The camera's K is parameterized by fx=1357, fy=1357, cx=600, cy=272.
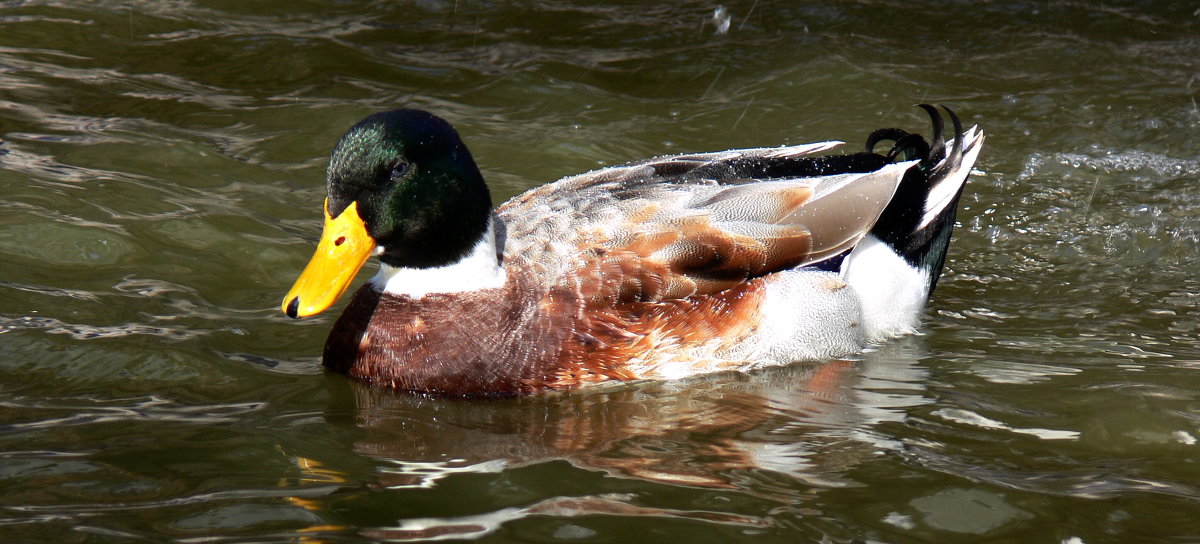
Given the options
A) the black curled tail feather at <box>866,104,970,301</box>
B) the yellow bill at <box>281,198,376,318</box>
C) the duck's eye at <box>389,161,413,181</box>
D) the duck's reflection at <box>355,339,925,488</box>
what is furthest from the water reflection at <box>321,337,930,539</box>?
the duck's eye at <box>389,161,413,181</box>

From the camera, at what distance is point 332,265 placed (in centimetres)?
459

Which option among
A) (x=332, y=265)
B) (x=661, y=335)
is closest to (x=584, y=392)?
(x=661, y=335)

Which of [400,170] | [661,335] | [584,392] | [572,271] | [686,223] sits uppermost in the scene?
[400,170]

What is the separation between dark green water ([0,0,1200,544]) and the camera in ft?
12.2

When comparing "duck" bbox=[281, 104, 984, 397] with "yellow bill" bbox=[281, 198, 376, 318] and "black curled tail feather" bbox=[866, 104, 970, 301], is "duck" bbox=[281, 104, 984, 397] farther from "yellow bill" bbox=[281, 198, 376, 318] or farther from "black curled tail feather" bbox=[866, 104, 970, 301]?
"black curled tail feather" bbox=[866, 104, 970, 301]

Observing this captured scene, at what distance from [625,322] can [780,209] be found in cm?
80

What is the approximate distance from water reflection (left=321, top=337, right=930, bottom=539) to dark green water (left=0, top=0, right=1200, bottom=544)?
0.02 metres

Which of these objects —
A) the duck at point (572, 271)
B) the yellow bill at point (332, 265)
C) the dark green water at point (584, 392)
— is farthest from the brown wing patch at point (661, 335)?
the yellow bill at point (332, 265)

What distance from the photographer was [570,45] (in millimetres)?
9305

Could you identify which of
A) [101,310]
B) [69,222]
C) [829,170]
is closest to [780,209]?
[829,170]

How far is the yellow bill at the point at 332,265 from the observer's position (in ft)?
14.9

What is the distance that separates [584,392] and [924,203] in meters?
1.85

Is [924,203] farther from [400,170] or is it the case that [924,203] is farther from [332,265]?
[332,265]

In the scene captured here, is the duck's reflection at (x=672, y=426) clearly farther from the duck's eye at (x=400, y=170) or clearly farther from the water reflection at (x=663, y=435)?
the duck's eye at (x=400, y=170)
